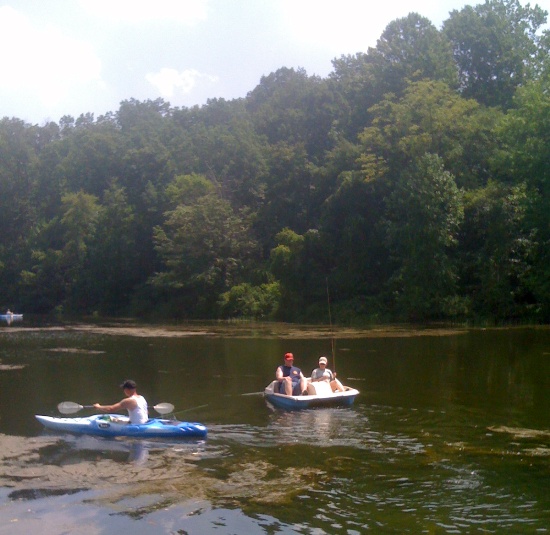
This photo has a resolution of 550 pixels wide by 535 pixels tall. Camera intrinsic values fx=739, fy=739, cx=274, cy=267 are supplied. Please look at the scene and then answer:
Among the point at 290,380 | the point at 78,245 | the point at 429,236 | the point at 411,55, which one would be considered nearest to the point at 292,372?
the point at 290,380

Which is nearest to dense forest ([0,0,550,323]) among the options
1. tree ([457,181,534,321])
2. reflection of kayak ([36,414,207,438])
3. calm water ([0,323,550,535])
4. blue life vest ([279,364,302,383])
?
tree ([457,181,534,321])

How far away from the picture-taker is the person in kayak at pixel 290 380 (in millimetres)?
14992

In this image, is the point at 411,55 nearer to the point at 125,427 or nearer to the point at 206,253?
the point at 206,253

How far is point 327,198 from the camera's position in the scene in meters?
47.9

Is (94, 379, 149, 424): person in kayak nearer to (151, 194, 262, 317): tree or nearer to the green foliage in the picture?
the green foliage

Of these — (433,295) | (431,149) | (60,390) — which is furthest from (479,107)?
(60,390)

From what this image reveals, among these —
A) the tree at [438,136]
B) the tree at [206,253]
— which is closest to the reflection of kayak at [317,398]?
the tree at [438,136]

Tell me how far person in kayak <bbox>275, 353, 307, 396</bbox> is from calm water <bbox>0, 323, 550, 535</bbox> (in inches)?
24.7

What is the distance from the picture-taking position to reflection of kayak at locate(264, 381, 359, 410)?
47.6ft

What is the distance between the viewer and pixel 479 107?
45938 millimetres

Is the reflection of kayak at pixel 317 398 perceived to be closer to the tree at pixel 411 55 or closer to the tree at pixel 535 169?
the tree at pixel 535 169

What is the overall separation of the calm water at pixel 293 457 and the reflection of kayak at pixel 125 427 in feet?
0.59

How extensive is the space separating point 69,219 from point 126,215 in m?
5.79

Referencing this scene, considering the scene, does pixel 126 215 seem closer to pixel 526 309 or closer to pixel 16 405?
pixel 526 309
